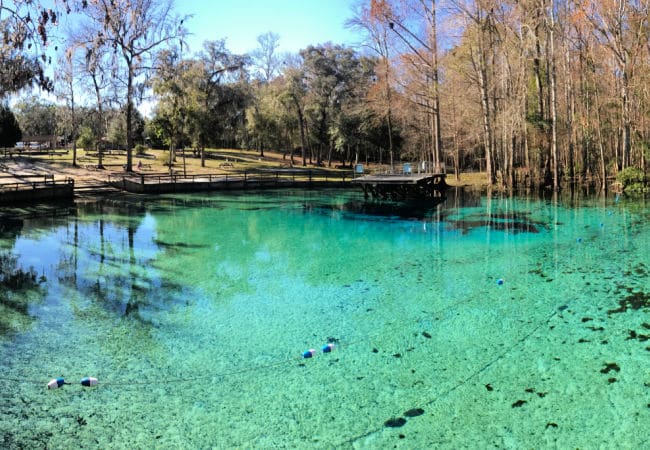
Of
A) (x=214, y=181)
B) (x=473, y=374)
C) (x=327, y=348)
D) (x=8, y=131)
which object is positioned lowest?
(x=473, y=374)

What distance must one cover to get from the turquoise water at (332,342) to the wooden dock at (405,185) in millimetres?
11478

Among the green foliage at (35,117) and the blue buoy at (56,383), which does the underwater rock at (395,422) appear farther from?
the green foliage at (35,117)

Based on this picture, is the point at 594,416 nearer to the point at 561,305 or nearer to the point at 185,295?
the point at 561,305

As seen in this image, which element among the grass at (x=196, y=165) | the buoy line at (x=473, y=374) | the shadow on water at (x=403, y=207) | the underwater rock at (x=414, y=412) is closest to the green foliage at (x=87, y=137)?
the grass at (x=196, y=165)

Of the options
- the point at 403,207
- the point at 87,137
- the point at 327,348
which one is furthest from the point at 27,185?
the point at 87,137

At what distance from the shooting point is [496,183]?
115 feet

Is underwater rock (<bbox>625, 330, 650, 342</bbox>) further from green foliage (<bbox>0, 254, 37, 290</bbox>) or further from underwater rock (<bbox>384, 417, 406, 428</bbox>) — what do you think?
green foliage (<bbox>0, 254, 37, 290</bbox>)

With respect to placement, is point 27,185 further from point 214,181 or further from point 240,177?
point 240,177

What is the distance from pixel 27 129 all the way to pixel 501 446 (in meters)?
104

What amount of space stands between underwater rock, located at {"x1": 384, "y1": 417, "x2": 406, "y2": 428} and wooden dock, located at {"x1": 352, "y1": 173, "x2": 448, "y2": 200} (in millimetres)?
22542

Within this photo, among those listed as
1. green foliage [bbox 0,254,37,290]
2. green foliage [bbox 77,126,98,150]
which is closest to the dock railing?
green foliage [bbox 0,254,37,290]

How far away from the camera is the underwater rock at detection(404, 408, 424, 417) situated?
18.9ft

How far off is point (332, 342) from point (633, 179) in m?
26.6

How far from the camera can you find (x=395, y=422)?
5.62 m
